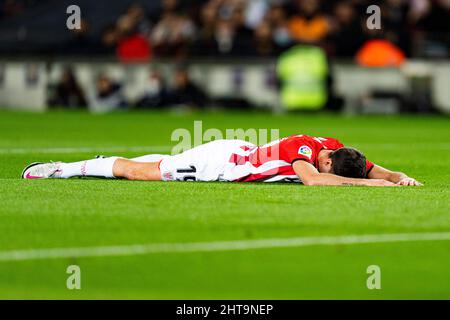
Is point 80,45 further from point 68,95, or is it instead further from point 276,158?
point 276,158

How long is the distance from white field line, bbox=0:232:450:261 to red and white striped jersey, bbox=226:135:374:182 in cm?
276

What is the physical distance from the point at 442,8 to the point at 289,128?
1039 centimetres

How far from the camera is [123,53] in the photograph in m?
35.8

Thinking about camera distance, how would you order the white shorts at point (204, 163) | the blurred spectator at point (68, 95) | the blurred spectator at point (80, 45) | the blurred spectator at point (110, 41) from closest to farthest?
the white shorts at point (204, 163) → the blurred spectator at point (68, 95) → the blurred spectator at point (110, 41) → the blurred spectator at point (80, 45)

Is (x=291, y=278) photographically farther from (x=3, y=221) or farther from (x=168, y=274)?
(x=3, y=221)

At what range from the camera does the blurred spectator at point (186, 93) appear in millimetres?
34469

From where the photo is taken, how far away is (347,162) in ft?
39.2

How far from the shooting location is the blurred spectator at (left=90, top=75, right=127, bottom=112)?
34719 mm

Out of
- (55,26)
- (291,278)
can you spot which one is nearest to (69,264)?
(291,278)

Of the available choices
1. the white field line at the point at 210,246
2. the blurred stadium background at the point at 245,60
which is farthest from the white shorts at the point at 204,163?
the blurred stadium background at the point at 245,60

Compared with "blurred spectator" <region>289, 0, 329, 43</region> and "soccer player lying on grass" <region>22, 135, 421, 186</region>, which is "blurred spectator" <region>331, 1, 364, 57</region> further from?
"soccer player lying on grass" <region>22, 135, 421, 186</region>

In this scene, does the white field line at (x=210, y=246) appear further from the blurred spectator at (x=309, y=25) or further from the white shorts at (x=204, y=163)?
the blurred spectator at (x=309, y=25)

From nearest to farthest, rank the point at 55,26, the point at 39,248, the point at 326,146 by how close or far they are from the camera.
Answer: the point at 39,248, the point at 326,146, the point at 55,26

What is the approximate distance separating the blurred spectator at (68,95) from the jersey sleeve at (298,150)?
2379 cm
